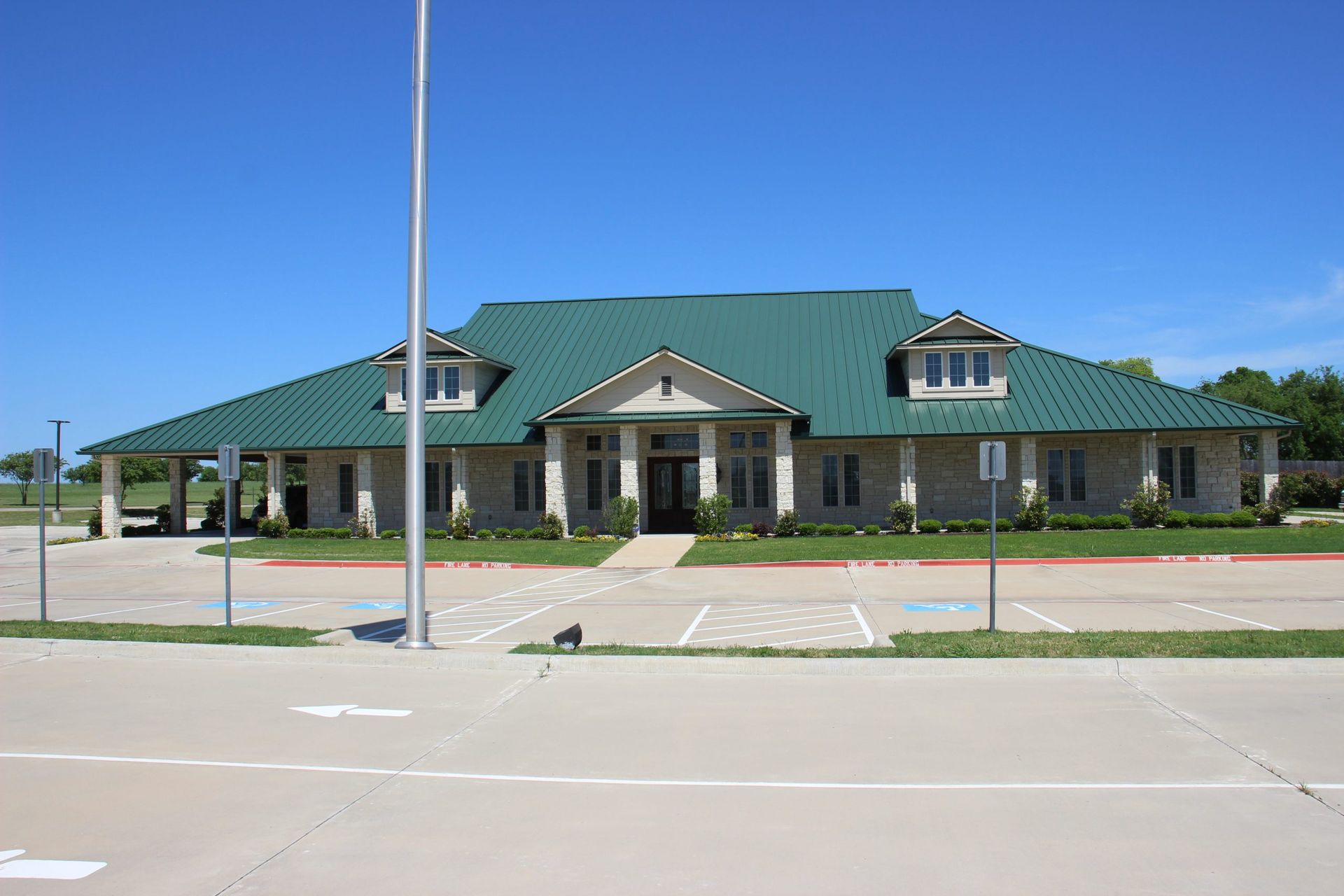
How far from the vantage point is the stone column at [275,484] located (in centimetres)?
3350

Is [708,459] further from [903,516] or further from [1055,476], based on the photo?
[1055,476]

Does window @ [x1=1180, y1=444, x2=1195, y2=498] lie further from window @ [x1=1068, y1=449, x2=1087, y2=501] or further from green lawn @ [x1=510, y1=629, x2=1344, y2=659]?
green lawn @ [x1=510, y1=629, x2=1344, y2=659]

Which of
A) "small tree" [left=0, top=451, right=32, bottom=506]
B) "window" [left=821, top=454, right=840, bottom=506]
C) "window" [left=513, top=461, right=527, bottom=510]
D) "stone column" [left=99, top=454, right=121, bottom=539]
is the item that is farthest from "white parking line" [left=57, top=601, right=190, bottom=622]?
"small tree" [left=0, top=451, right=32, bottom=506]

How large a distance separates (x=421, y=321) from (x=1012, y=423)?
22.8 meters

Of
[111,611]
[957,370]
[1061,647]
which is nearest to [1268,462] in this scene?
[957,370]

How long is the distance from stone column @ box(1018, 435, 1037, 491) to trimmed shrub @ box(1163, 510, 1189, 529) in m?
4.02

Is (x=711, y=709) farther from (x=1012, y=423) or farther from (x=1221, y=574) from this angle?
(x=1012, y=423)

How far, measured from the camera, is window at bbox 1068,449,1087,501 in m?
31.8

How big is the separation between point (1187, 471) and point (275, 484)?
30.9 m

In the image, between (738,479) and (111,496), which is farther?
(111,496)

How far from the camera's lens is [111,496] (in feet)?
115

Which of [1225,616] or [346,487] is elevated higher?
[346,487]

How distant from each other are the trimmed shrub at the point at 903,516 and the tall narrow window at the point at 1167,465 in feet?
28.1

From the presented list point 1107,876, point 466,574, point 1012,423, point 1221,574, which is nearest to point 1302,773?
point 1107,876
